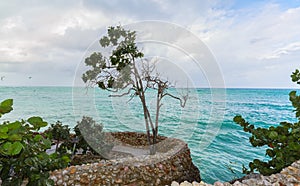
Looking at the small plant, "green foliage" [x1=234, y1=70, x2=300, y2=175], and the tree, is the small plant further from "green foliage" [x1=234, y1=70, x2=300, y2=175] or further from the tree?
"green foliage" [x1=234, y1=70, x2=300, y2=175]

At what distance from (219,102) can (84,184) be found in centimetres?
203

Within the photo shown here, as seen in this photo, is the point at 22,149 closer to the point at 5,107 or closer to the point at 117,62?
the point at 5,107

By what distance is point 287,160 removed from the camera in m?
2.10

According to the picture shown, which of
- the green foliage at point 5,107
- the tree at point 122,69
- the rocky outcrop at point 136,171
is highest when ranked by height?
the tree at point 122,69

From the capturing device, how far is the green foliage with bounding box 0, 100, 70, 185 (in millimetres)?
1165

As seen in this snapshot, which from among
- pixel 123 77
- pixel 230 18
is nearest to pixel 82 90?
pixel 123 77

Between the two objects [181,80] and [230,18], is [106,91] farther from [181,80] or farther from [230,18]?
[230,18]

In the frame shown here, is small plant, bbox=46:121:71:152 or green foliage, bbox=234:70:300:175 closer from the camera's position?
green foliage, bbox=234:70:300:175

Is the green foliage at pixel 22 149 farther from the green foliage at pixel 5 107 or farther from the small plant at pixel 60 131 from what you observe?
the small plant at pixel 60 131

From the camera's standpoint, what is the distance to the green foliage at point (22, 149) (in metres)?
1.17

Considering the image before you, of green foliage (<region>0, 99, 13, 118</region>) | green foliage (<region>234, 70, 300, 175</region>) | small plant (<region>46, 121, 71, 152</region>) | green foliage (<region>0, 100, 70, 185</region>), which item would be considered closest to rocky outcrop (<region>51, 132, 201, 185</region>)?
green foliage (<region>0, 100, 70, 185</region>)

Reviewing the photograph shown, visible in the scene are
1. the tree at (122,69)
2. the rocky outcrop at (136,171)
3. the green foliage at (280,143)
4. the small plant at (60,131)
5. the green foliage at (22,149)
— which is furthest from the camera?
the small plant at (60,131)

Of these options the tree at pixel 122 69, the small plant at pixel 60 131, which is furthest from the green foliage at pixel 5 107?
the small plant at pixel 60 131

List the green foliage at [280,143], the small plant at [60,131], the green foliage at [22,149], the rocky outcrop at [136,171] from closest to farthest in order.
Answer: the green foliage at [22,149] < the green foliage at [280,143] < the rocky outcrop at [136,171] < the small plant at [60,131]
